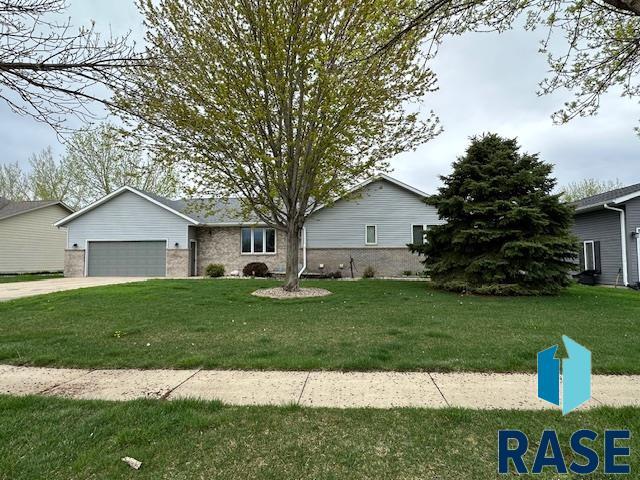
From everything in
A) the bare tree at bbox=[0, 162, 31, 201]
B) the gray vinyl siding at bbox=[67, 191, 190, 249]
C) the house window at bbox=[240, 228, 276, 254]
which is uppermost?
the bare tree at bbox=[0, 162, 31, 201]

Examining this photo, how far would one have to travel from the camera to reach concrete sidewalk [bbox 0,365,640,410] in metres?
3.75

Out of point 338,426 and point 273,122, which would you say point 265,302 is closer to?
point 273,122

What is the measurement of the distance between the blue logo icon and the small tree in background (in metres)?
7.48

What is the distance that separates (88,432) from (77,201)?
3615 cm

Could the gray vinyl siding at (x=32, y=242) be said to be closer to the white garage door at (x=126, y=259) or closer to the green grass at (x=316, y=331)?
the white garage door at (x=126, y=259)

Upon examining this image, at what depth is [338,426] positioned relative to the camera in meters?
3.20

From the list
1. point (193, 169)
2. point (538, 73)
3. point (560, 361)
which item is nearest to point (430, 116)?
point (538, 73)

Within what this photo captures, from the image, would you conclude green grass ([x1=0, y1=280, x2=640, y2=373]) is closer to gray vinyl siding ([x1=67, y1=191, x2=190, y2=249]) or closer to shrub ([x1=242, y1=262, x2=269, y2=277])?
shrub ([x1=242, y1=262, x2=269, y2=277])

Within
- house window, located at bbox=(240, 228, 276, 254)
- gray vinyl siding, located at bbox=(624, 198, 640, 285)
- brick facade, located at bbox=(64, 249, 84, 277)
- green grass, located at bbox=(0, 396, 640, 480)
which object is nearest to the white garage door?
brick facade, located at bbox=(64, 249, 84, 277)

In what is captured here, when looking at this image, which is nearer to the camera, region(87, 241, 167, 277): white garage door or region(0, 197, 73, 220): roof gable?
region(87, 241, 167, 277): white garage door

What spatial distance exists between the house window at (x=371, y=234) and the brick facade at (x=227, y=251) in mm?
4550

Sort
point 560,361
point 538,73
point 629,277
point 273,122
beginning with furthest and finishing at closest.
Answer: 1. point 629,277
2. point 273,122
3. point 538,73
4. point 560,361

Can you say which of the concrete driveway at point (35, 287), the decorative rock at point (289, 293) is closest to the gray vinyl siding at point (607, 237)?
the decorative rock at point (289, 293)

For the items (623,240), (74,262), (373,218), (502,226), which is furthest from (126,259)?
(623,240)
